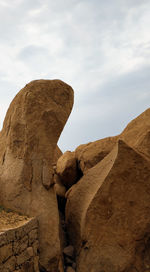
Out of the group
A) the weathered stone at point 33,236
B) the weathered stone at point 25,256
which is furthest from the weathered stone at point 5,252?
the weathered stone at point 33,236

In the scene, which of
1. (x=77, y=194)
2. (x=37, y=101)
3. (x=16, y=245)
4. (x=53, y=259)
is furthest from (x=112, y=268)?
(x=37, y=101)

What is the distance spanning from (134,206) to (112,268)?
1.51m

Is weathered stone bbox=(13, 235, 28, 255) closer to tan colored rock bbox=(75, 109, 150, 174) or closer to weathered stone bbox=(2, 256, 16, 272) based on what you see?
weathered stone bbox=(2, 256, 16, 272)

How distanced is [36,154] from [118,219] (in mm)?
2560

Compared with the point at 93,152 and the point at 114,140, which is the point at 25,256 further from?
the point at 114,140

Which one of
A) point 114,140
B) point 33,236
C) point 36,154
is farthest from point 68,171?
point 33,236

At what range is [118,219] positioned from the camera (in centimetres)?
726

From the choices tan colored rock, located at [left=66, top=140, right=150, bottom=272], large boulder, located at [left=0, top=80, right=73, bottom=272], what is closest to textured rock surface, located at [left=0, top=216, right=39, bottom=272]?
large boulder, located at [left=0, top=80, right=73, bottom=272]

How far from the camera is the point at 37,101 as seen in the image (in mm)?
7820

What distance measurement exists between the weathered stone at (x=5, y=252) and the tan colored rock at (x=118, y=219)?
7.26 feet

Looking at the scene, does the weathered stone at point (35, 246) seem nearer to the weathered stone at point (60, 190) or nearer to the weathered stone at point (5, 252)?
the weathered stone at point (5, 252)

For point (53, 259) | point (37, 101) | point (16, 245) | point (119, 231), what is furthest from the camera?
point (37, 101)

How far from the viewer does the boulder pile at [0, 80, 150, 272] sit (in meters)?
7.05

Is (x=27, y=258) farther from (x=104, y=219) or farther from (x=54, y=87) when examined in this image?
(x=54, y=87)
